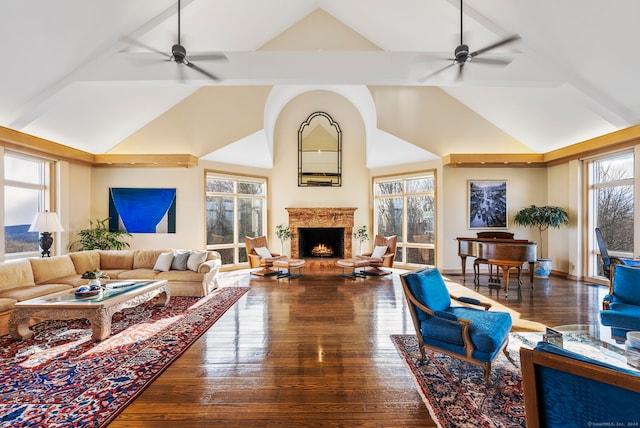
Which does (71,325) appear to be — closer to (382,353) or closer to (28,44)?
(28,44)

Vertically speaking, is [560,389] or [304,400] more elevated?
[560,389]

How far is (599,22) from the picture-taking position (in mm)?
3598

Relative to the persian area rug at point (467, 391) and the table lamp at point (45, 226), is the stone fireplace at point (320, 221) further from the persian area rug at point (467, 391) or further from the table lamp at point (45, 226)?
the persian area rug at point (467, 391)

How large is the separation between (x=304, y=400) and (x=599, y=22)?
571cm

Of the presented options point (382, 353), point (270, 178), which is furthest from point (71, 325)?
point (270, 178)

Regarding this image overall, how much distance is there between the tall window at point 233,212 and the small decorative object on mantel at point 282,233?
1.68ft

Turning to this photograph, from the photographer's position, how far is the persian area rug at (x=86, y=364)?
212 cm

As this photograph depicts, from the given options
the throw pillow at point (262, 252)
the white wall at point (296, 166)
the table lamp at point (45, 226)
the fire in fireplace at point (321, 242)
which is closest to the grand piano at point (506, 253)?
the white wall at point (296, 166)

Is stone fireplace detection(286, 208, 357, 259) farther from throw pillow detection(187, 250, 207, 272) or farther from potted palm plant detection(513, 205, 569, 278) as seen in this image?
potted palm plant detection(513, 205, 569, 278)

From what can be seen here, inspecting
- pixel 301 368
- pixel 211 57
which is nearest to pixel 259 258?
pixel 301 368

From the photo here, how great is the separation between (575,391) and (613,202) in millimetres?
7286

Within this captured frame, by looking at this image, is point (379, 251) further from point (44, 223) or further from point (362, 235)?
point (44, 223)

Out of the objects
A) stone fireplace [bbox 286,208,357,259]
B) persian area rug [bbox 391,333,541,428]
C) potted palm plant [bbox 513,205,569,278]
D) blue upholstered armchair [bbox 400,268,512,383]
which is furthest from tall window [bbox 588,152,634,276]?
stone fireplace [bbox 286,208,357,259]

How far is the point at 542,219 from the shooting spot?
6.65m
